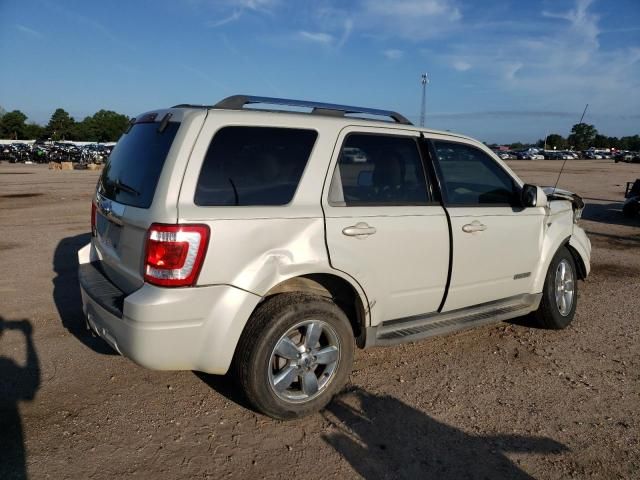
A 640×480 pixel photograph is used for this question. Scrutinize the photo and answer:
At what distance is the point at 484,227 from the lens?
13.1 ft

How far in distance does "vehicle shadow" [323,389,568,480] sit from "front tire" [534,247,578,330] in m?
1.89

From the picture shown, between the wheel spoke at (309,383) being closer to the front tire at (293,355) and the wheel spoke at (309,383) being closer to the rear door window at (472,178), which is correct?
the front tire at (293,355)

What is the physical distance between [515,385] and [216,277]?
2.42 metres

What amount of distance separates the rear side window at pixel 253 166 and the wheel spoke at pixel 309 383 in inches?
44.0

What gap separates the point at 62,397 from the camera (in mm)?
3436

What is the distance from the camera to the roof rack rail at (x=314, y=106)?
326 cm

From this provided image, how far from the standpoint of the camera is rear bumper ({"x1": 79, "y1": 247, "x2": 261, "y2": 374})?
2.75 meters

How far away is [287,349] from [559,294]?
120 inches

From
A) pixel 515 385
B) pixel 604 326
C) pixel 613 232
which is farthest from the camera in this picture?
pixel 613 232

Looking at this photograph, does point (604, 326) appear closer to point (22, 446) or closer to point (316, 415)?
point (316, 415)

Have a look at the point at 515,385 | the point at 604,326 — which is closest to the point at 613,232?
the point at 604,326

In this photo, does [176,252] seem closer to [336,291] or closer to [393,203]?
[336,291]

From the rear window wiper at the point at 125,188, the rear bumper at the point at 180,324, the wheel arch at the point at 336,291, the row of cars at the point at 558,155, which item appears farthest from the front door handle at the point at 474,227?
the row of cars at the point at 558,155

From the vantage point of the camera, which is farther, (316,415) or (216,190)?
(316,415)
